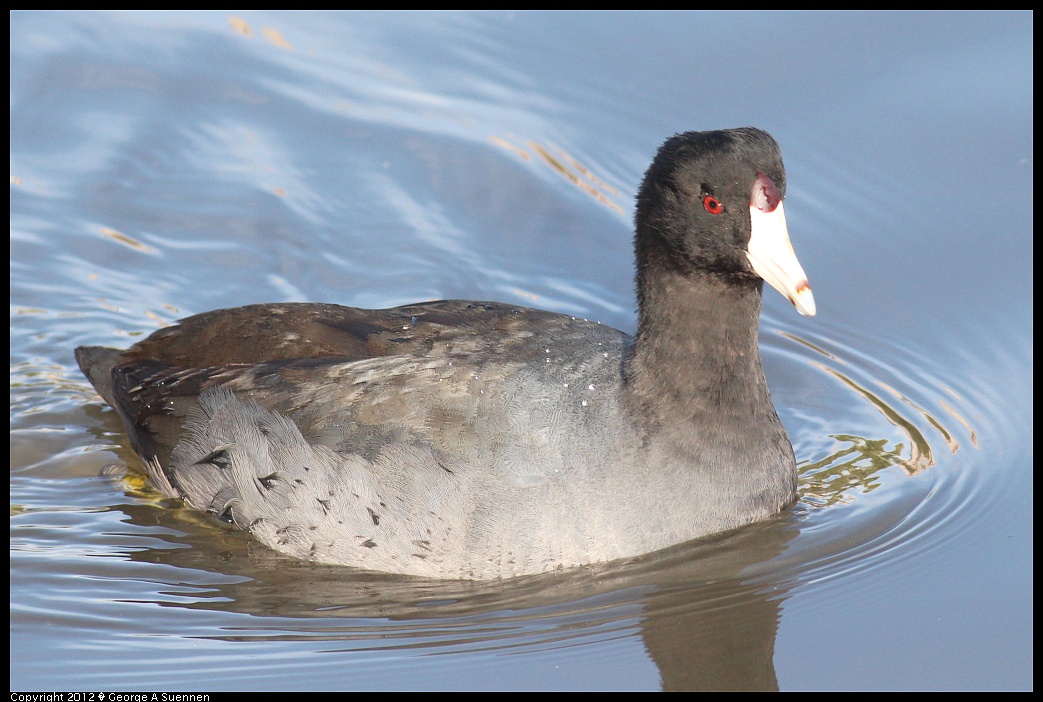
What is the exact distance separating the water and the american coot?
0.62 feet

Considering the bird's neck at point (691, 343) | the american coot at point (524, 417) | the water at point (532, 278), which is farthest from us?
the bird's neck at point (691, 343)

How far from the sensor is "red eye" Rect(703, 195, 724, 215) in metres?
5.57

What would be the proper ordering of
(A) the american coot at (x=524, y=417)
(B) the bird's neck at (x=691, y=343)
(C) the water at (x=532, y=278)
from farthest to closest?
(B) the bird's neck at (x=691, y=343), (A) the american coot at (x=524, y=417), (C) the water at (x=532, y=278)

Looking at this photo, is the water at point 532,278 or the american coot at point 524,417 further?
the american coot at point 524,417

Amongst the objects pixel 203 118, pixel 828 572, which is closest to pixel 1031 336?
pixel 828 572

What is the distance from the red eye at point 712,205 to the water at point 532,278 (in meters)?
1.44

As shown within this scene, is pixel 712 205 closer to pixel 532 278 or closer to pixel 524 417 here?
pixel 524 417

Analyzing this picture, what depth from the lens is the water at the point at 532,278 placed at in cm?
536

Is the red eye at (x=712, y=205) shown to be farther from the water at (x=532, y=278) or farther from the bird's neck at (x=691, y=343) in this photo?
the water at (x=532, y=278)

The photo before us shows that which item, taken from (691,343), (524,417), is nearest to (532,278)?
(691,343)

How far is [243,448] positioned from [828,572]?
2575 millimetres

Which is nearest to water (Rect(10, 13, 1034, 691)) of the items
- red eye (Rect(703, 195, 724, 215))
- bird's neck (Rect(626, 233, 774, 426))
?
bird's neck (Rect(626, 233, 774, 426))

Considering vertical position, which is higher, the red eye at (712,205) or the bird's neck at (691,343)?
the red eye at (712,205)

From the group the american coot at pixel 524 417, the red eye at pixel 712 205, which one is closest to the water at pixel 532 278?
the american coot at pixel 524 417
